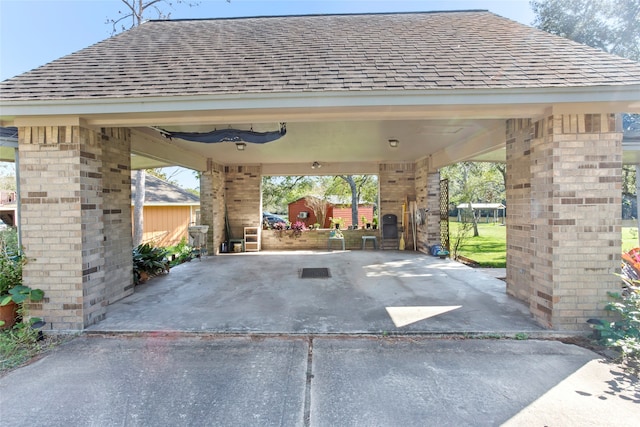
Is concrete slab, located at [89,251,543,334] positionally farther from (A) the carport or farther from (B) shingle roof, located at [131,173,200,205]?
(B) shingle roof, located at [131,173,200,205]

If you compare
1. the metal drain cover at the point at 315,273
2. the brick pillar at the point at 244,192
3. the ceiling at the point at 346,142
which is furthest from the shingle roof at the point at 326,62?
the brick pillar at the point at 244,192

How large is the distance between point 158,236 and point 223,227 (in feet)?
19.0

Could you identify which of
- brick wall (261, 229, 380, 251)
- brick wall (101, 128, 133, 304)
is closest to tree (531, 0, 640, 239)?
brick wall (261, 229, 380, 251)

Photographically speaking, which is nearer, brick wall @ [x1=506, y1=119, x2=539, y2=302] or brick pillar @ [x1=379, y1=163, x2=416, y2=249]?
brick wall @ [x1=506, y1=119, x2=539, y2=302]

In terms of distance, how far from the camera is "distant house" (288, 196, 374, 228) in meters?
15.5

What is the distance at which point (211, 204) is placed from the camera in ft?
30.2

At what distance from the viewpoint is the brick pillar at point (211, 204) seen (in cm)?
912

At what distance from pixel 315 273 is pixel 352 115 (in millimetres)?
3726

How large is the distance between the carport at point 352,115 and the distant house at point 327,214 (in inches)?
417

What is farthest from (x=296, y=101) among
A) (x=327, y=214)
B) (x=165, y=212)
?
(x=327, y=214)

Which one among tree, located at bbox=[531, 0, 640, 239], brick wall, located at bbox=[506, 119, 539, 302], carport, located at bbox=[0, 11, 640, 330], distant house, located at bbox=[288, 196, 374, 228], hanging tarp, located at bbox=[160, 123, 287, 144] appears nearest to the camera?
carport, located at bbox=[0, 11, 640, 330]

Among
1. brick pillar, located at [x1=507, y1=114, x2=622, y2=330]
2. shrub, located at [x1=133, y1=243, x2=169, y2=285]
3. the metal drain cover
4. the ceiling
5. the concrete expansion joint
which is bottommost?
the concrete expansion joint

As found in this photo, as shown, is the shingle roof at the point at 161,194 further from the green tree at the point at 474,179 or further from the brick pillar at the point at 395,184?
the green tree at the point at 474,179

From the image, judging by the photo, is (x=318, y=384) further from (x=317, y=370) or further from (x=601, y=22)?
(x=601, y=22)
